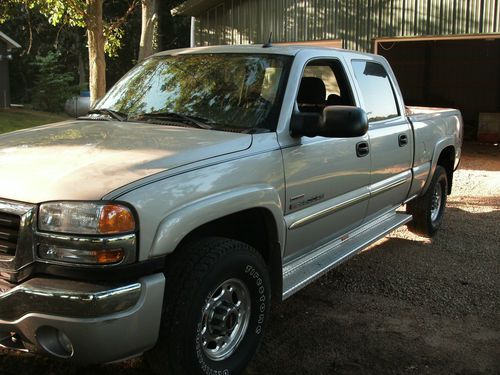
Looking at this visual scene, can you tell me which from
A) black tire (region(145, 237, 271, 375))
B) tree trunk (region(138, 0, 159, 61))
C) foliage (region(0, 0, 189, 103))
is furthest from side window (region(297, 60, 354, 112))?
foliage (region(0, 0, 189, 103))

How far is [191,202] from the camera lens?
282 cm

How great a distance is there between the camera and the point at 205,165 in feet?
9.82

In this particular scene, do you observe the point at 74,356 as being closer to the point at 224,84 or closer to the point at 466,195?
the point at 224,84

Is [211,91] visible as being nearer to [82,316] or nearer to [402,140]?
[82,316]

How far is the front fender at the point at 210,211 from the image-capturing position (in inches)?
105

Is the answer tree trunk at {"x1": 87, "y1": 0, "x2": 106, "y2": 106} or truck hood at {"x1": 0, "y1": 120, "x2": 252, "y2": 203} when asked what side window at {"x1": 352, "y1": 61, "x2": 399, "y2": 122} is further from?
tree trunk at {"x1": 87, "y1": 0, "x2": 106, "y2": 106}

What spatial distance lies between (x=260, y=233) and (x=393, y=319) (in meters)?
1.39

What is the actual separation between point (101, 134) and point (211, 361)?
1.51 meters

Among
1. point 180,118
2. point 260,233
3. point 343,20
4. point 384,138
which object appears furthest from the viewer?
point 343,20

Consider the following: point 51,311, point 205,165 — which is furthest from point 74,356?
point 205,165

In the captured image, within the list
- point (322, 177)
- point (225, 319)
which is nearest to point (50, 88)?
point (322, 177)

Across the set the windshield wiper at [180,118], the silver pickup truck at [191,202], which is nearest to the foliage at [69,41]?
the silver pickup truck at [191,202]

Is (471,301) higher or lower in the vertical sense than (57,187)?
lower

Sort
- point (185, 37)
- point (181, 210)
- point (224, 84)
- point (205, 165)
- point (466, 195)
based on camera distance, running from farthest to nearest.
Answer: point (185, 37) < point (466, 195) < point (224, 84) < point (205, 165) < point (181, 210)
